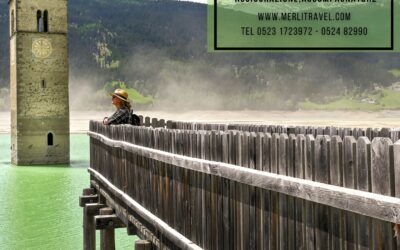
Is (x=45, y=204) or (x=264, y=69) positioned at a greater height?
(x=264, y=69)

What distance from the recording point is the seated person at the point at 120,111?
12.3 meters

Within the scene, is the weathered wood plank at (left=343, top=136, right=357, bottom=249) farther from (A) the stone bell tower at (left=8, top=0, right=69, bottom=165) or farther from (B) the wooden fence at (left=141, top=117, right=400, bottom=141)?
(A) the stone bell tower at (left=8, top=0, right=69, bottom=165)

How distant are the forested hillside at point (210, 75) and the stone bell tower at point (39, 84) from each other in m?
92.8

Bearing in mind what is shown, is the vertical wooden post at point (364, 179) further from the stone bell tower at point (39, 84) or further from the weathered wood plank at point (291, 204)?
the stone bell tower at point (39, 84)

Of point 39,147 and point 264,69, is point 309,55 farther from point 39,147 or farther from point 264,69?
point 39,147

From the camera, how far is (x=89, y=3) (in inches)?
7653

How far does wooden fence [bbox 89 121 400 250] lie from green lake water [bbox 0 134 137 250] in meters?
12.4

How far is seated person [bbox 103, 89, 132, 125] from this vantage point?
482 inches

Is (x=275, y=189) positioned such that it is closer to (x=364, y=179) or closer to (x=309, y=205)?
(x=309, y=205)

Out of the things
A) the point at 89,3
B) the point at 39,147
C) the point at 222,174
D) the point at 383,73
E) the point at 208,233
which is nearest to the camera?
the point at 222,174

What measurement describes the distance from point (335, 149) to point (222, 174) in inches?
71.0

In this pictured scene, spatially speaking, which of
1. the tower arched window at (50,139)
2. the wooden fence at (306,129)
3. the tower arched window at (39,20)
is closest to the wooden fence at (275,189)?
the wooden fence at (306,129)

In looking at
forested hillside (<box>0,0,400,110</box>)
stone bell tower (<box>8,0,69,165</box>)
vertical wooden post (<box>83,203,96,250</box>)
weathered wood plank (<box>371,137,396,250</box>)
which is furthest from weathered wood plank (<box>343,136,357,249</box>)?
forested hillside (<box>0,0,400,110</box>)

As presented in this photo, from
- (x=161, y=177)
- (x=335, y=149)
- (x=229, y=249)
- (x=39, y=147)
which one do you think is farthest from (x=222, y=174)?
(x=39, y=147)
